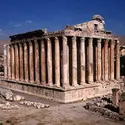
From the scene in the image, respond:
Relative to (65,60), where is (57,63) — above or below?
below

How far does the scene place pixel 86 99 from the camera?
23500 mm

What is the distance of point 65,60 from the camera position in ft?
73.4

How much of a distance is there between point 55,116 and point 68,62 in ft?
24.3

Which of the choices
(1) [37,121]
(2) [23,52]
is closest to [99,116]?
Result: (1) [37,121]

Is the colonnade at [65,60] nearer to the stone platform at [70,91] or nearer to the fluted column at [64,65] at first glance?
the fluted column at [64,65]

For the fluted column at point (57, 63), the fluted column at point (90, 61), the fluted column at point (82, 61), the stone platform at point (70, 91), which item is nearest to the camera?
the stone platform at point (70, 91)

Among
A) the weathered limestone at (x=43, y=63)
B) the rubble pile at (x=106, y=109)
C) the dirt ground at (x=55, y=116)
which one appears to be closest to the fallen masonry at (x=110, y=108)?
the rubble pile at (x=106, y=109)

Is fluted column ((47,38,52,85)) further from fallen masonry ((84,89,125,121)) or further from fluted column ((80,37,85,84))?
fallen masonry ((84,89,125,121))

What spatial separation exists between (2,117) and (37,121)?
9.99ft

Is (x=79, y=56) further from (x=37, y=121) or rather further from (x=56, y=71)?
(x=37, y=121)

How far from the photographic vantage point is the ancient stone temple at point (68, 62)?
2289 centimetres

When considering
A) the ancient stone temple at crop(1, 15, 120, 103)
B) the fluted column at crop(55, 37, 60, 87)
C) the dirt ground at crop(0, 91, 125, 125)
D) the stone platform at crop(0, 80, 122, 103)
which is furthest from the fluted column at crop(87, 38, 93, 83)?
the dirt ground at crop(0, 91, 125, 125)

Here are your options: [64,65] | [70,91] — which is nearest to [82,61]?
[64,65]

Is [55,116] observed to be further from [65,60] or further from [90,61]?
[90,61]
